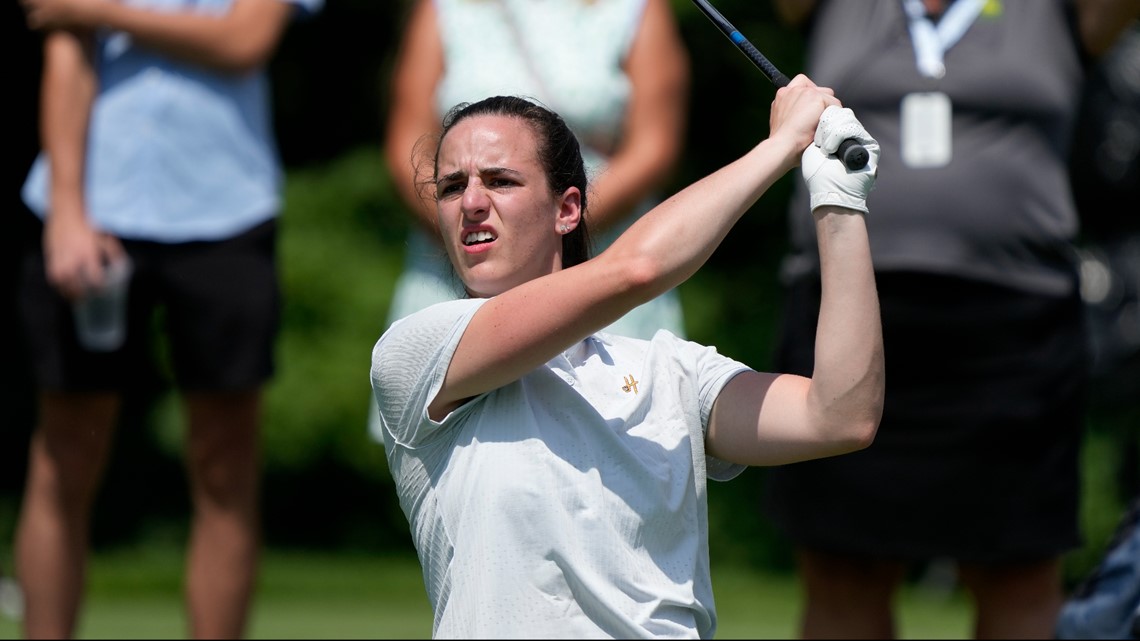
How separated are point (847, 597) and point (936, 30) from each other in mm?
1317

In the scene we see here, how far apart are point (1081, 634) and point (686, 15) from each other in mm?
6102

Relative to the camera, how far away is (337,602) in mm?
6629

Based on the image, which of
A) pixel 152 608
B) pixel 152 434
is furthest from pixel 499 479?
pixel 152 434

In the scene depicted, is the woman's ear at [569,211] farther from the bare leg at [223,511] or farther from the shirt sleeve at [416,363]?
the bare leg at [223,511]

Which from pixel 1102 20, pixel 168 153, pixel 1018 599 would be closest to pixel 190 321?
pixel 168 153

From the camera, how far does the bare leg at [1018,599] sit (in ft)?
12.0

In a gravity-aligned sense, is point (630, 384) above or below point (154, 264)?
below

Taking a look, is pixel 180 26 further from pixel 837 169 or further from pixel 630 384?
pixel 837 169

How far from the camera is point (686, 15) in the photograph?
8.91 meters

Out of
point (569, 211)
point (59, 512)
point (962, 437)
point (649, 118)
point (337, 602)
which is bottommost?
point (337, 602)

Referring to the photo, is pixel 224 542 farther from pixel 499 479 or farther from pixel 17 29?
pixel 17 29

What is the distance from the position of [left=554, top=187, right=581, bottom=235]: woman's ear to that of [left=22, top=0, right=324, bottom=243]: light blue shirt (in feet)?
5.16

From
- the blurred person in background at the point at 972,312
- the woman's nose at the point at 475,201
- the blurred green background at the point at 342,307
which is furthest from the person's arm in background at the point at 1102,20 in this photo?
the blurred green background at the point at 342,307

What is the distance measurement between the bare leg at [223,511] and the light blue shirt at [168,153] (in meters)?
0.44
